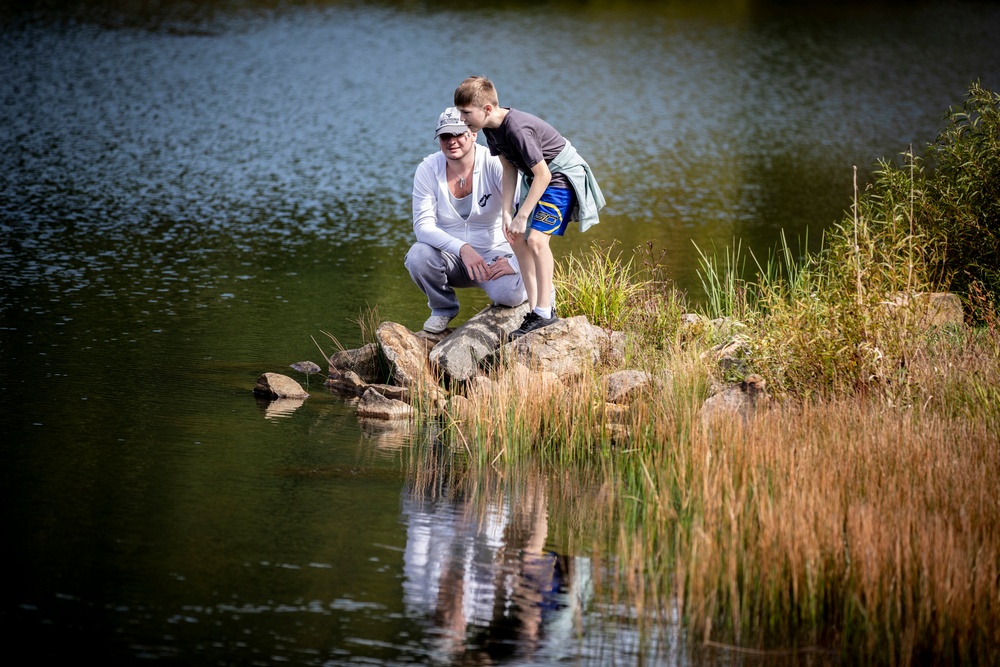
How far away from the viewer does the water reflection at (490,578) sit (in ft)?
13.1

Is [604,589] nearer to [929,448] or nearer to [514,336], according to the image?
[929,448]

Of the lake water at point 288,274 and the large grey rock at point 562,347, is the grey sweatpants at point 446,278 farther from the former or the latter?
the lake water at point 288,274

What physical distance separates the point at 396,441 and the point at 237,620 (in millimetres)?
2279

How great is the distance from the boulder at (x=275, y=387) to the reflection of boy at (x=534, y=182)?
131cm

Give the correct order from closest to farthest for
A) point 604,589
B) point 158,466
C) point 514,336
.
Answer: point 604,589
point 158,466
point 514,336

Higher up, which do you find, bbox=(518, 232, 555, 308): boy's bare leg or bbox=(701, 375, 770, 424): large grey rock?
bbox=(518, 232, 555, 308): boy's bare leg

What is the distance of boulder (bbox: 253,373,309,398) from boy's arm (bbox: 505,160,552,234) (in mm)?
1495

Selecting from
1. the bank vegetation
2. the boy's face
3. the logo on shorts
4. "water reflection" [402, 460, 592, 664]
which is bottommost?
"water reflection" [402, 460, 592, 664]

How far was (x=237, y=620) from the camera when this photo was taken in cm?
406

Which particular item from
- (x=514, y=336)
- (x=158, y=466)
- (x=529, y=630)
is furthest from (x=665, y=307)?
(x=529, y=630)

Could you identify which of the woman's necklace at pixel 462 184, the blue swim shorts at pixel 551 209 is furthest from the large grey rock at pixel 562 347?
the woman's necklace at pixel 462 184

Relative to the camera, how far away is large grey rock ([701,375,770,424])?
235 inches

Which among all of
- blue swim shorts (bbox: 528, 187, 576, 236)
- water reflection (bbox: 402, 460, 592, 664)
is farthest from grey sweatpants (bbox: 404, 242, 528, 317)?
water reflection (bbox: 402, 460, 592, 664)

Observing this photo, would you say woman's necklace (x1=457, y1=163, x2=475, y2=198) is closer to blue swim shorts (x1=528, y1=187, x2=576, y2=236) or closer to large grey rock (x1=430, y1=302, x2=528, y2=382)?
blue swim shorts (x1=528, y1=187, x2=576, y2=236)
